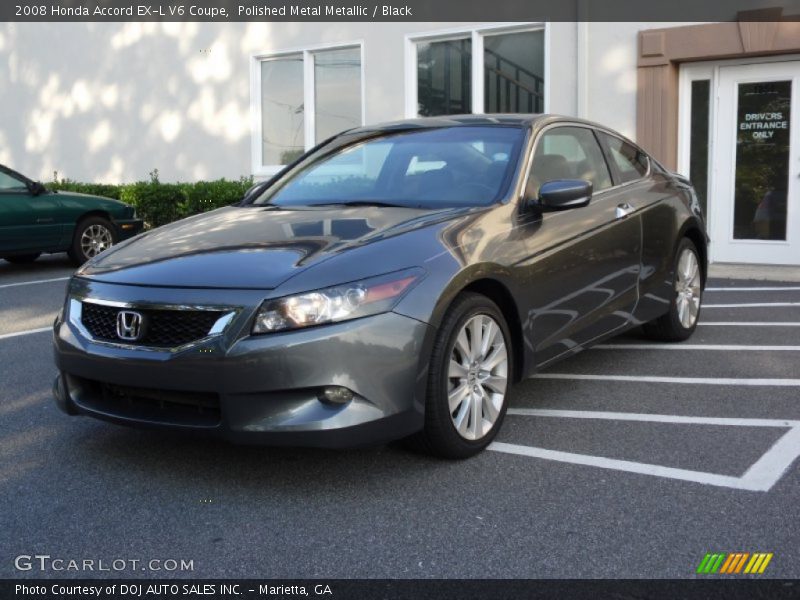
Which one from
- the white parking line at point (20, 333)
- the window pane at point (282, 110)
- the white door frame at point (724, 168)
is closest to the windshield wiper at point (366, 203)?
the white parking line at point (20, 333)

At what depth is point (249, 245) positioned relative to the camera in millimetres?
4035

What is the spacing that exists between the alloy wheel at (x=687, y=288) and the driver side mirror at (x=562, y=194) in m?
1.88

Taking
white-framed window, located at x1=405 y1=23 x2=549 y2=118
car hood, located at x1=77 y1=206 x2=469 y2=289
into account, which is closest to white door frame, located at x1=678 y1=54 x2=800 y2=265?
white-framed window, located at x1=405 y1=23 x2=549 y2=118

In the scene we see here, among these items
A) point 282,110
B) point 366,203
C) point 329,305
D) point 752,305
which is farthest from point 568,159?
point 282,110

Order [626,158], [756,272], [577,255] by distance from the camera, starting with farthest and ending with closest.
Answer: [756,272], [626,158], [577,255]

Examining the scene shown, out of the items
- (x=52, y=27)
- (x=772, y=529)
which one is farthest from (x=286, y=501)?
(x=52, y=27)

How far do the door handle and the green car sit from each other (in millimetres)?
7456

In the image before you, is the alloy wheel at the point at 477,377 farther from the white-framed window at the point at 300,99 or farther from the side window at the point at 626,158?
the white-framed window at the point at 300,99

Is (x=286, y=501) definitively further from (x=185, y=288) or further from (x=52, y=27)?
(x=52, y=27)

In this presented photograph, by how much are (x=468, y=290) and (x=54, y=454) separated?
2043 mm

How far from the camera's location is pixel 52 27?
16.8m

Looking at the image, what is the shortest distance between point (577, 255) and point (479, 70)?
7.38 meters

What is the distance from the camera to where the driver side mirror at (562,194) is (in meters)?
4.48

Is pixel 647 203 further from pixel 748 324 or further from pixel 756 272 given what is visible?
pixel 756 272
